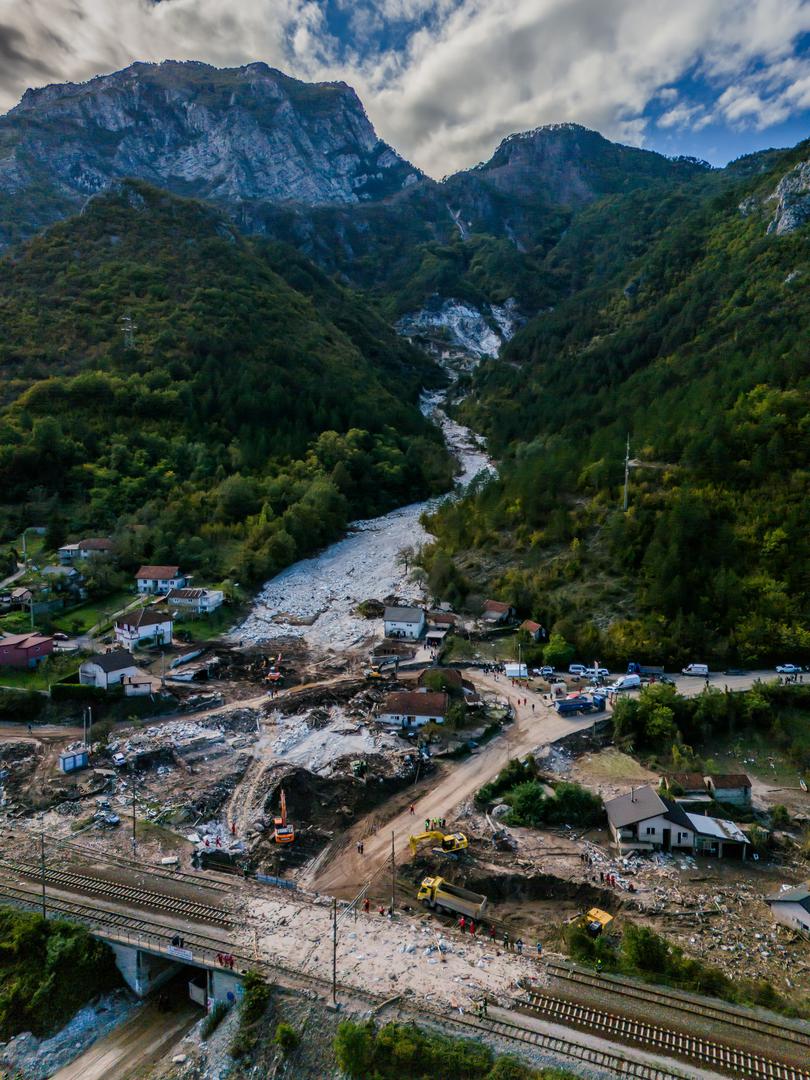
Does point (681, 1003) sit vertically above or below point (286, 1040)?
above

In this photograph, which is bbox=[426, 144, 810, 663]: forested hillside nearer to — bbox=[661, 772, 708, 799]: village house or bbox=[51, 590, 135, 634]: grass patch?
bbox=[661, 772, 708, 799]: village house

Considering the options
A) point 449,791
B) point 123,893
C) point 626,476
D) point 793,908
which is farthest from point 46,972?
point 626,476

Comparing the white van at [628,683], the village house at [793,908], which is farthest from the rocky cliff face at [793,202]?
the village house at [793,908]

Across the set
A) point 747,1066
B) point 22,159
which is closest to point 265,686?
point 747,1066

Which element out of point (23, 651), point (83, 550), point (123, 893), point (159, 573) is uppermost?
point (83, 550)

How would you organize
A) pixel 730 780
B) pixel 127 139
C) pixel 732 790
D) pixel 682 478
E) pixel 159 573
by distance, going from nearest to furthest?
pixel 732 790 < pixel 730 780 < pixel 159 573 < pixel 682 478 < pixel 127 139

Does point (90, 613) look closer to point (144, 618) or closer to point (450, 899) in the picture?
point (144, 618)

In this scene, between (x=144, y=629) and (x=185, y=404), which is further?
(x=185, y=404)
